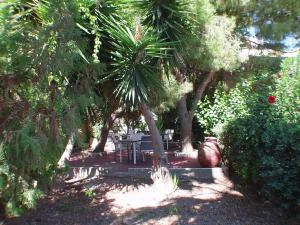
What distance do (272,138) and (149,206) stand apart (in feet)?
8.74

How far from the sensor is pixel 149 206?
7129 millimetres

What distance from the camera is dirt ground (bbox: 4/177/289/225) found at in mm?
6316

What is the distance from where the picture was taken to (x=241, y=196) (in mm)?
7465

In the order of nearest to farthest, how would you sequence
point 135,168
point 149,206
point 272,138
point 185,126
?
point 272,138
point 149,206
point 135,168
point 185,126

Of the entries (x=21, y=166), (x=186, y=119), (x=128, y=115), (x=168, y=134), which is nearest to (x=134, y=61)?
(x=21, y=166)

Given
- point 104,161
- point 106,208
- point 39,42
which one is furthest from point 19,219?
point 104,161

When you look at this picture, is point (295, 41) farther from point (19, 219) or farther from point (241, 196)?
point (19, 219)

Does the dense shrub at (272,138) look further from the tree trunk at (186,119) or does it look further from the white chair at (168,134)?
the white chair at (168,134)

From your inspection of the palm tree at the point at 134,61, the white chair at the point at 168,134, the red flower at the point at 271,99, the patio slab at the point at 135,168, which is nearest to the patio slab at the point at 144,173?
the patio slab at the point at 135,168

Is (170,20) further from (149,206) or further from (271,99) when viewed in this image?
(149,206)

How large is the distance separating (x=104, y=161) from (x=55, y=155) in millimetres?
7211

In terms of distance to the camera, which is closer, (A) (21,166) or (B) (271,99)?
(A) (21,166)

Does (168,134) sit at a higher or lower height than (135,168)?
higher

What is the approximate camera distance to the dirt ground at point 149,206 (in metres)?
6.32
